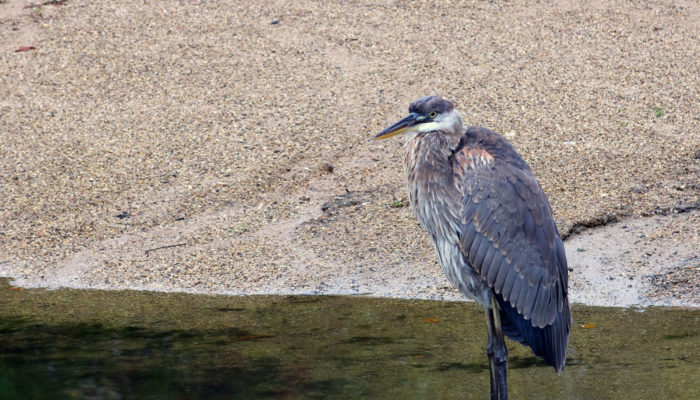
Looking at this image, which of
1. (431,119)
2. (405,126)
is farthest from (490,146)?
(405,126)

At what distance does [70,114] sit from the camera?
8742 mm

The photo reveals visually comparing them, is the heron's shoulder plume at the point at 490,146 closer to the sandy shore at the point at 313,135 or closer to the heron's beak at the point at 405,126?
the heron's beak at the point at 405,126

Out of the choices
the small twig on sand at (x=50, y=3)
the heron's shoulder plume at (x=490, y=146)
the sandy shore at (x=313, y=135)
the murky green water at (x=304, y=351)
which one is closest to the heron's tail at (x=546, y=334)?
the murky green water at (x=304, y=351)

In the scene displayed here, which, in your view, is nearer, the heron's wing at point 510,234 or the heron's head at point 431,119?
the heron's wing at point 510,234

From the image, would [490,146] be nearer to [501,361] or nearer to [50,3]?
[501,361]

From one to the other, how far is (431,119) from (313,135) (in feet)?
12.1

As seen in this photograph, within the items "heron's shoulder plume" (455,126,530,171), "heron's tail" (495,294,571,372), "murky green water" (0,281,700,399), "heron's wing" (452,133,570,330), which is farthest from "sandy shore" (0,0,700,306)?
"heron's shoulder plume" (455,126,530,171)

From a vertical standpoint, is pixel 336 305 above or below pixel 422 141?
below

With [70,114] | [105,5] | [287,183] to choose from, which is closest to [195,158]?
[287,183]

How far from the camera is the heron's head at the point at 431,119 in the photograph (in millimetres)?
4586

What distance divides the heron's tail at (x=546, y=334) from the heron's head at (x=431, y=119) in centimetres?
89

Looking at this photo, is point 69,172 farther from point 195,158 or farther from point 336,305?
point 336,305

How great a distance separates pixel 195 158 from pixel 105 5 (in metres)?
3.65

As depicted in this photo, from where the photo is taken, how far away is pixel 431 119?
15.1 ft
